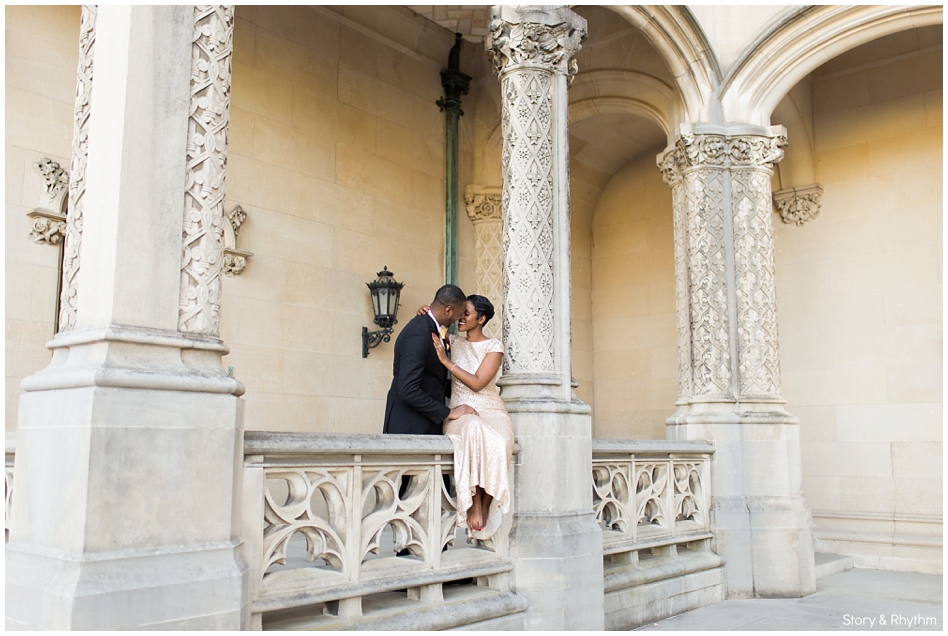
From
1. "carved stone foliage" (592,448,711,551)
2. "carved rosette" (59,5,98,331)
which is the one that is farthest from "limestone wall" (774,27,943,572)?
"carved rosette" (59,5,98,331)

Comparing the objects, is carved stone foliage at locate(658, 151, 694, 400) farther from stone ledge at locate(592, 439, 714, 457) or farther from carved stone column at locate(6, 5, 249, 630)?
carved stone column at locate(6, 5, 249, 630)

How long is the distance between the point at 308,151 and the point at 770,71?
171 inches

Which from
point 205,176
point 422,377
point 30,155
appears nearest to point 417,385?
point 422,377

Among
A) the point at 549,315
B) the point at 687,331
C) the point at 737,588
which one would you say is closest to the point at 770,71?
the point at 687,331

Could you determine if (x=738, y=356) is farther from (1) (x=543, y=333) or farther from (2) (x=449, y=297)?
(2) (x=449, y=297)

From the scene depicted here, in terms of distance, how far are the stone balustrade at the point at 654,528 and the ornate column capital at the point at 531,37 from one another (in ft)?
8.53

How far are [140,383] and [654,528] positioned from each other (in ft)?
14.5

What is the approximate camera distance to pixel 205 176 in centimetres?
371

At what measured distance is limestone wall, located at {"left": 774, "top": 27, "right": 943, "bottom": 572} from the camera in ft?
28.6

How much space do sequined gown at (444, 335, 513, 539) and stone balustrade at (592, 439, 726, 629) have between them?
3.55 ft

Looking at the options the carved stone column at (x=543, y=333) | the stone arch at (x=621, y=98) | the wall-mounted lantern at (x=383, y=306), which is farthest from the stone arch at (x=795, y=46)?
the wall-mounted lantern at (x=383, y=306)

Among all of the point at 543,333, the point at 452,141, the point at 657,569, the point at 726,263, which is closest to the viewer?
the point at 543,333

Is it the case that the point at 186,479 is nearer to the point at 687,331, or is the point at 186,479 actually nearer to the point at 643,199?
the point at 687,331

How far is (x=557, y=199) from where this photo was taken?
5.54m
